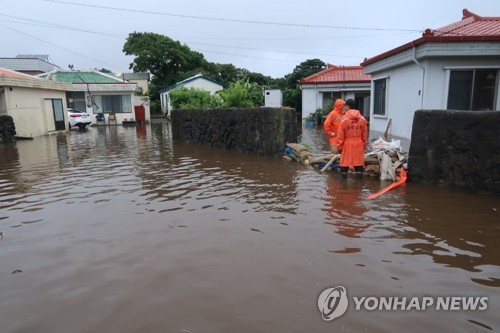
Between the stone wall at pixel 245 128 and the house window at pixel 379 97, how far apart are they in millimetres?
4729

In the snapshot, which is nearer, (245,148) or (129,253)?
(129,253)

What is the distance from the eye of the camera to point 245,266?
148 inches

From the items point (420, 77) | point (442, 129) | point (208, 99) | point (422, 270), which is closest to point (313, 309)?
point (422, 270)

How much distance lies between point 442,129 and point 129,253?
223 inches

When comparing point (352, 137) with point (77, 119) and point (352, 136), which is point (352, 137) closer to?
point (352, 136)

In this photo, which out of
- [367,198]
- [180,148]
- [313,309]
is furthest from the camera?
[180,148]

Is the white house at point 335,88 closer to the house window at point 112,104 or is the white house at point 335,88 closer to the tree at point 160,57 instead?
the house window at point 112,104

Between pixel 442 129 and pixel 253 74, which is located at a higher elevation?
pixel 253 74

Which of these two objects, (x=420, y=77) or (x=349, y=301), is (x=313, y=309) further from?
(x=420, y=77)

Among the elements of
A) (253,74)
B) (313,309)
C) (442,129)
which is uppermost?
(253,74)

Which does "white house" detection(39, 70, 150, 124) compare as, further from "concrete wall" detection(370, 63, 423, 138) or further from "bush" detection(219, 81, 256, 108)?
"concrete wall" detection(370, 63, 423, 138)

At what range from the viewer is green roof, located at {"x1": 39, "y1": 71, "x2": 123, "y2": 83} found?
3038 cm

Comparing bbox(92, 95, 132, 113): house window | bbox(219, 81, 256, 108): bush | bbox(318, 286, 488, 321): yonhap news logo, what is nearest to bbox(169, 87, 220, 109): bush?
bbox(219, 81, 256, 108): bush

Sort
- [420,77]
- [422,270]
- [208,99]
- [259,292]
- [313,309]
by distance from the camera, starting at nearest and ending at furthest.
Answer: [313,309], [259,292], [422,270], [420,77], [208,99]
